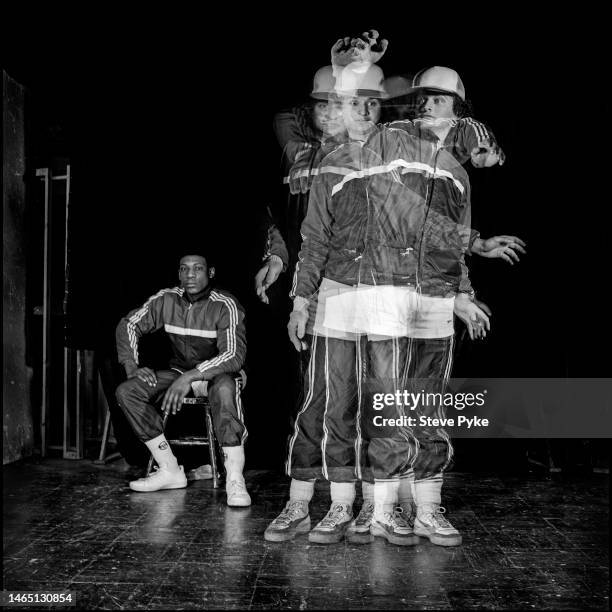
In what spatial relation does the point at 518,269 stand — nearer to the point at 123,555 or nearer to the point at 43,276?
the point at 123,555

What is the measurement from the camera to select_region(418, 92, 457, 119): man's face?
3012 millimetres

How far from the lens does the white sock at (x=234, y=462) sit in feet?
10.4

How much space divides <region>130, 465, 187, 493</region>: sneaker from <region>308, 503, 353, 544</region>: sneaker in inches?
35.1

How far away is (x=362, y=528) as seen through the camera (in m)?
2.62

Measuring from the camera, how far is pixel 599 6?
3.09 metres

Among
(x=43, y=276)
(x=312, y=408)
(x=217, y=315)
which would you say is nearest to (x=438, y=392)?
(x=312, y=408)

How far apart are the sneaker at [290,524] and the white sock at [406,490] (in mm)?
343

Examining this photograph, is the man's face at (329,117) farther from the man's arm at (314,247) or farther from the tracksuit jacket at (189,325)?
the tracksuit jacket at (189,325)

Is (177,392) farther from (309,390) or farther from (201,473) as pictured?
(309,390)

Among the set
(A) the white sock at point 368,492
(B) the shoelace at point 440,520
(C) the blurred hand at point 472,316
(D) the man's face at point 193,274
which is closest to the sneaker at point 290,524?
(A) the white sock at point 368,492

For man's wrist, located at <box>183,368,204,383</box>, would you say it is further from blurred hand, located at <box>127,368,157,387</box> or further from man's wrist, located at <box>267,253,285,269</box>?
man's wrist, located at <box>267,253,285,269</box>

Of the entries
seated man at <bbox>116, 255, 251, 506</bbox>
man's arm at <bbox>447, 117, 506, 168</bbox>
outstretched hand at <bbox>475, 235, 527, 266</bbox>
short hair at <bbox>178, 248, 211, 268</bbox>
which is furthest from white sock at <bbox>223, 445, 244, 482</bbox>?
man's arm at <bbox>447, 117, 506, 168</bbox>

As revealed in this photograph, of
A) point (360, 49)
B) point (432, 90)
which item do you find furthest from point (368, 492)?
point (360, 49)

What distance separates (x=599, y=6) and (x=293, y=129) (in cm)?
137
